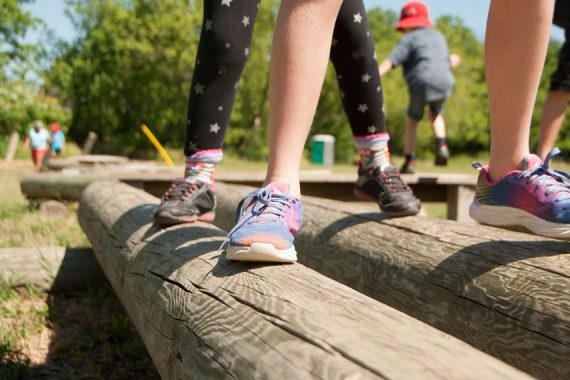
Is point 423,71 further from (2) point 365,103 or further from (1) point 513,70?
(1) point 513,70

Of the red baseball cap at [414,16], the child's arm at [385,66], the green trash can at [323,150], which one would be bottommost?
the green trash can at [323,150]

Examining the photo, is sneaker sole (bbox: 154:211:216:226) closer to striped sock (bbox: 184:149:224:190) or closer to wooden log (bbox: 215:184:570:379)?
striped sock (bbox: 184:149:224:190)

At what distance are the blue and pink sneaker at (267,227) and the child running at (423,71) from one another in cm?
510

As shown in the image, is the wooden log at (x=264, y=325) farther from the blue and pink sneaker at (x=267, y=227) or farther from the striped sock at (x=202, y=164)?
the striped sock at (x=202, y=164)

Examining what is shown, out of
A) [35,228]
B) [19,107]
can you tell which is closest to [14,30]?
[19,107]

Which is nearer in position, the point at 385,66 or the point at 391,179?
the point at 391,179

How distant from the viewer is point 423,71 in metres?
6.79

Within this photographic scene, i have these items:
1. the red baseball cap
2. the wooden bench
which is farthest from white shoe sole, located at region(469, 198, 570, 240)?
the red baseball cap

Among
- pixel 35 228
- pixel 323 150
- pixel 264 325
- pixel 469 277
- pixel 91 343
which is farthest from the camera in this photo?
pixel 323 150

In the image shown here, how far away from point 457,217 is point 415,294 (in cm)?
360

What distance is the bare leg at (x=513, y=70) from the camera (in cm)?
167

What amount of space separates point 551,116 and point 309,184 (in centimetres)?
241

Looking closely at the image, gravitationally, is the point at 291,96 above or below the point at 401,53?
below

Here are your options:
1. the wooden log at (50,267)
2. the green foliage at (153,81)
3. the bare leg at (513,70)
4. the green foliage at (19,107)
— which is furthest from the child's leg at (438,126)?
the green foliage at (19,107)
